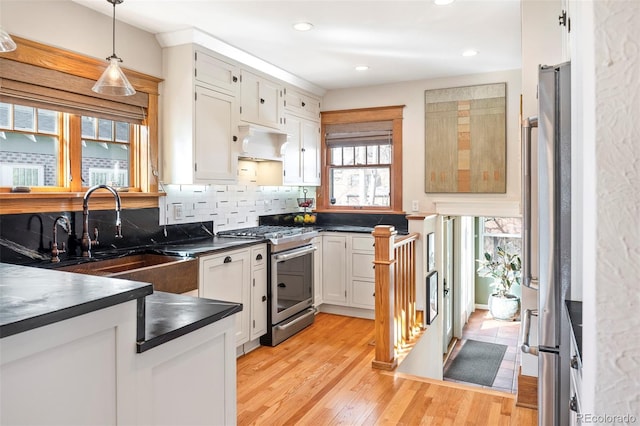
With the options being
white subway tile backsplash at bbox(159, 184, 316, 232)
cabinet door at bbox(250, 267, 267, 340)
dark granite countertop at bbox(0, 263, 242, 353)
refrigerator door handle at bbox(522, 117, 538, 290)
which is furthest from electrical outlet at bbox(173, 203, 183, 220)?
refrigerator door handle at bbox(522, 117, 538, 290)

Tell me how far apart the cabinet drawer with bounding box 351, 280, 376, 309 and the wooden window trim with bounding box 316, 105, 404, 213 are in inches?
35.3

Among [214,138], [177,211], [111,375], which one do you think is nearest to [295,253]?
[177,211]

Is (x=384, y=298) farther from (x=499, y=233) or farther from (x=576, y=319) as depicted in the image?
(x=499, y=233)

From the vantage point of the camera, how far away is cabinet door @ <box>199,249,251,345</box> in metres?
3.25

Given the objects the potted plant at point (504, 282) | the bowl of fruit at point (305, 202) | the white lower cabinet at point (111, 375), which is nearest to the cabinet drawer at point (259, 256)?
the bowl of fruit at point (305, 202)

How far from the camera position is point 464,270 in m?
6.12

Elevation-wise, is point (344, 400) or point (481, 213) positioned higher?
point (481, 213)

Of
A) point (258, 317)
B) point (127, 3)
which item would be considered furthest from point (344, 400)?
point (127, 3)

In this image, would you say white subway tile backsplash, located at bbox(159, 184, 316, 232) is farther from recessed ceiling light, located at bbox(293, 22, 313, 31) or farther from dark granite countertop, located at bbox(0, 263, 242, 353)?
dark granite countertop, located at bbox(0, 263, 242, 353)

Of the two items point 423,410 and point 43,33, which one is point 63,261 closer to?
point 43,33

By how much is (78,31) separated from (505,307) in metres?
5.83

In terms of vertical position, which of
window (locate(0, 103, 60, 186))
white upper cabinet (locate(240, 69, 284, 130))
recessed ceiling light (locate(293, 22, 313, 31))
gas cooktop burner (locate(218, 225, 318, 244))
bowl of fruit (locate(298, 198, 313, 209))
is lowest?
gas cooktop burner (locate(218, 225, 318, 244))

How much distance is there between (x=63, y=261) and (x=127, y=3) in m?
1.69

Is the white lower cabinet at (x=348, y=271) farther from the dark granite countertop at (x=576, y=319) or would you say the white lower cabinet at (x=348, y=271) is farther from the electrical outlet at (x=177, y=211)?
the dark granite countertop at (x=576, y=319)
